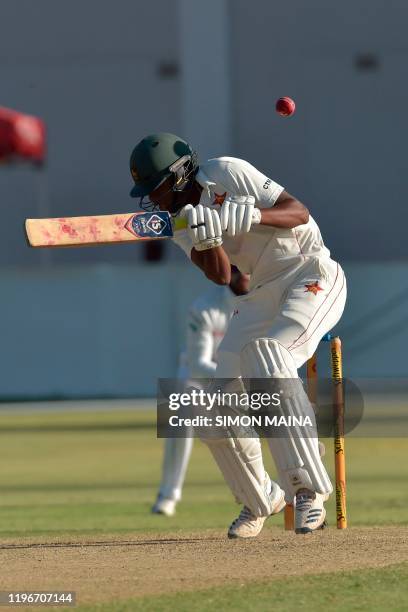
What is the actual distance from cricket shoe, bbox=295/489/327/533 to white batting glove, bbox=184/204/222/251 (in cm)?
130

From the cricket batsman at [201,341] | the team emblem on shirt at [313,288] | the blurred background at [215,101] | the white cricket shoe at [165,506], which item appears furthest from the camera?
the blurred background at [215,101]

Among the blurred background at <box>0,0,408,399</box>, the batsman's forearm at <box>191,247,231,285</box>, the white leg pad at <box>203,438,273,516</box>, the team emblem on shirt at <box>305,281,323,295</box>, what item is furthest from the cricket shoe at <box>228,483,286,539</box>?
the blurred background at <box>0,0,408,399</box>

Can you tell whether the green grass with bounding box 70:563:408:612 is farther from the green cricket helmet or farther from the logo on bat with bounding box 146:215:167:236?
the green cricket helmet

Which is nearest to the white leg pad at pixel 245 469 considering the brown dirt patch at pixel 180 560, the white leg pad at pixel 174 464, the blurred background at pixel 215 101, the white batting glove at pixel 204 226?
the brown dirt patch at pixel 180 560

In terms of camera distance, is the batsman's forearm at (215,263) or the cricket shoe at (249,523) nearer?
the batsman's forearm at (215,263)

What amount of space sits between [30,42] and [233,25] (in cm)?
438

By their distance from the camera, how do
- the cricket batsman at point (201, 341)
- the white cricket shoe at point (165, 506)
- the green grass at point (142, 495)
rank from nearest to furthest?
the green grass at point (142, 495), the cricket batsman at point (201, 341), the white cricket shoe at point (165, 506)

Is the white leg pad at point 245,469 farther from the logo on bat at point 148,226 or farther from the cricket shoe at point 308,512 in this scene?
the logo on bat at point 148,226

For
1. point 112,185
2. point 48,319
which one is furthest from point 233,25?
point 48,319

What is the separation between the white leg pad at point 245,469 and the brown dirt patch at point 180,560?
0.19 metres

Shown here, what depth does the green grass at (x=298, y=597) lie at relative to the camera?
505cm

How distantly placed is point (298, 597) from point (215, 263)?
1774 millimetres

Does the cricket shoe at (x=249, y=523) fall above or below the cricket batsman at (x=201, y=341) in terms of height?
below

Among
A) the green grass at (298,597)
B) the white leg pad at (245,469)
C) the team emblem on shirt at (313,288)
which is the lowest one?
the green grass at (298,597)
